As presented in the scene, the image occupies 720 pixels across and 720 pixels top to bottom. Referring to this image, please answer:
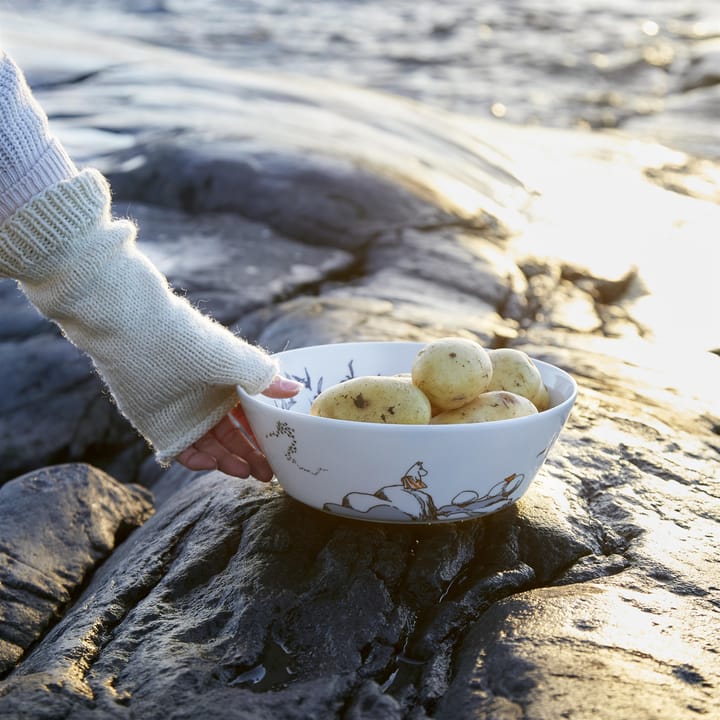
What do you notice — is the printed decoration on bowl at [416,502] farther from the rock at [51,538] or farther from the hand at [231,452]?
the rock at [51,538]

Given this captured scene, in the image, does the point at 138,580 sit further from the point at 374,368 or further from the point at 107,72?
the point at 107,72

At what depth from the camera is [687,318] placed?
4.66 metres

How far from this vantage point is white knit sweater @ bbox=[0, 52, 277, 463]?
2252 mm

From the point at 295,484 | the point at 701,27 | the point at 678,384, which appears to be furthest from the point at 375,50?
the point at 295,484

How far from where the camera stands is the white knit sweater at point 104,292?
225 cm

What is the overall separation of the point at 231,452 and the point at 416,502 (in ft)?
1.98

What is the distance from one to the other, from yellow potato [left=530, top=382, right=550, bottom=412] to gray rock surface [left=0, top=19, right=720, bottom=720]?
22 centimetres

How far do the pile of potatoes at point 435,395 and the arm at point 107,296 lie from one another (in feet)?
0.94

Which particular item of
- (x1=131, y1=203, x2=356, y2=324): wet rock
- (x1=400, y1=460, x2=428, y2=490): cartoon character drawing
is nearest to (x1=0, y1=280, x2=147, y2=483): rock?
(x1=131, y1=203, x2=356, y2=324): wet rock

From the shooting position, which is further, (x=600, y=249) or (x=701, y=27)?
(x=701, y=27)

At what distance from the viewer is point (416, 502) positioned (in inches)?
81.6

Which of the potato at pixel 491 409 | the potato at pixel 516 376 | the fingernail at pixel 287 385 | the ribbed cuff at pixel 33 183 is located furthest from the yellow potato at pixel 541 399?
the ribbed cuff at pixel 33 183

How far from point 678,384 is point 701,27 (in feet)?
60.1

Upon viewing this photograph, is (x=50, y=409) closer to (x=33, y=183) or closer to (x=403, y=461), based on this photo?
(x=33, y=183)
